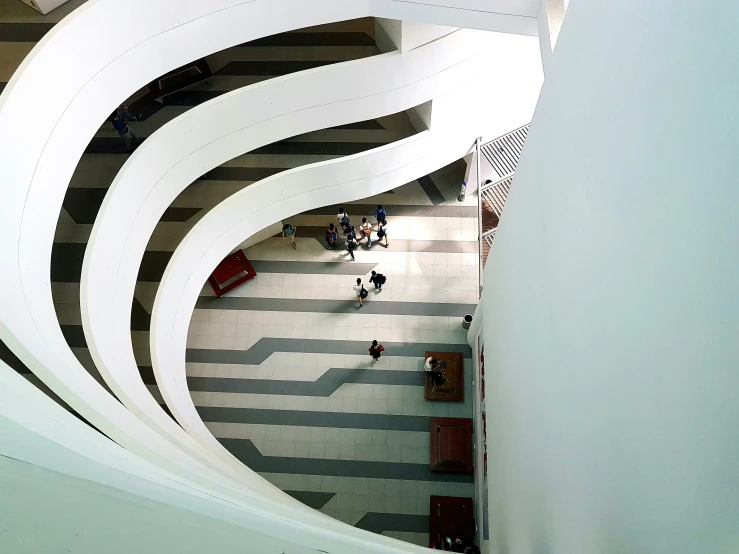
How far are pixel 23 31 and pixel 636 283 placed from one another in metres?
11.0

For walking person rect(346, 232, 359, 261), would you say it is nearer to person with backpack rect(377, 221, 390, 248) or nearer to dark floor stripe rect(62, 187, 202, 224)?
person with backpack rect(377, 221, 390, 248)

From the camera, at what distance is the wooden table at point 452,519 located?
1206cm

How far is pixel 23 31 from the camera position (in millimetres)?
9914

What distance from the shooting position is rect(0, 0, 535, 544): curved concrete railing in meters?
5.83

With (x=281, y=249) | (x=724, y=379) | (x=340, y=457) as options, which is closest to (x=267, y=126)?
(x=281, y=249)

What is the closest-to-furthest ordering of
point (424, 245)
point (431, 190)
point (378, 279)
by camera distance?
point (378, 279) < point (424, 245) < point (431, 190)

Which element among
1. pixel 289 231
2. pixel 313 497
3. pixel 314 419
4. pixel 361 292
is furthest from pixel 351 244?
pixel 313 497

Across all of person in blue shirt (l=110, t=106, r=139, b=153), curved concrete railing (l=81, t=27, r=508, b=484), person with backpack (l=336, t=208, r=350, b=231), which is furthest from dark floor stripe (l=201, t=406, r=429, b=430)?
person in blue shirt (l=110, t=106, r=139, b=153)

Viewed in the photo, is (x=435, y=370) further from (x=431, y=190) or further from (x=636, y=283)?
(x=636, y=283)

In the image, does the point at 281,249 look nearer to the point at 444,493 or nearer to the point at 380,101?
the point at 380,101

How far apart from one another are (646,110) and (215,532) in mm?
3070

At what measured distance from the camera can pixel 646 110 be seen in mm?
3227

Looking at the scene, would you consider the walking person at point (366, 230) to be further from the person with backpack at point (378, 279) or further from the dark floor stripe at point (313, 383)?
the dark floor stripe at point (313, 383)

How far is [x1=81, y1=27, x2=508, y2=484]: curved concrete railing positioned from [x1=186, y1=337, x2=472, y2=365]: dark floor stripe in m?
3.70
